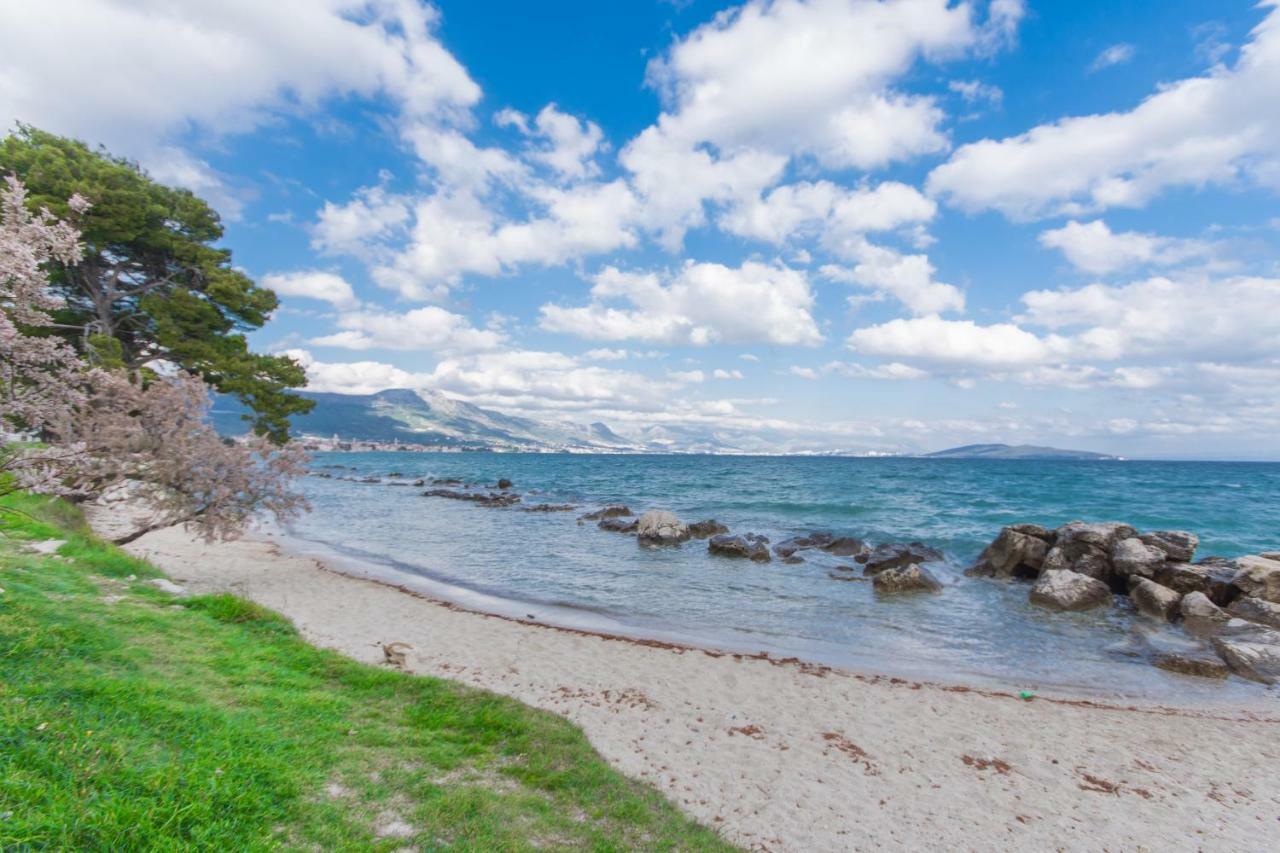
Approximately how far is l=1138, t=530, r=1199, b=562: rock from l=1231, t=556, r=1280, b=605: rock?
2852 mm

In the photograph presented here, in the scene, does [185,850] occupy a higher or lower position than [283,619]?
higher

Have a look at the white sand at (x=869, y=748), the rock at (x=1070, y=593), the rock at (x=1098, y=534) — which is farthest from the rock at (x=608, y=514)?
the rock at (x=1098, y=534)

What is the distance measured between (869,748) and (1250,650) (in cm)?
1309

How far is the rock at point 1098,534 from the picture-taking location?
75.0ft

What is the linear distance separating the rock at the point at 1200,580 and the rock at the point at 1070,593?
6.29ft

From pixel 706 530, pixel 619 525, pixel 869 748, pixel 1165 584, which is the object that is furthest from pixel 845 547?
pixel 869 748

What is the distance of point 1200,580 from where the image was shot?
19297 mm

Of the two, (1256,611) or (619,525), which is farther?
(619,525)

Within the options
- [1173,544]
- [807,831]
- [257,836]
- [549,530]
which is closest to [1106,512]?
[1173,544]

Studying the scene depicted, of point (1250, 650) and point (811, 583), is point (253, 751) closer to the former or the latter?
point (811, 583)

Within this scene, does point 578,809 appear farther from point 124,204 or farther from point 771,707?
point 124,204

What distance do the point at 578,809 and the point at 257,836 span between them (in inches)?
134

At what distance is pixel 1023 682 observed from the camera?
43.9 feet

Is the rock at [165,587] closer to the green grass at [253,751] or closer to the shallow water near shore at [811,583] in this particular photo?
the green grass at [253,751]
